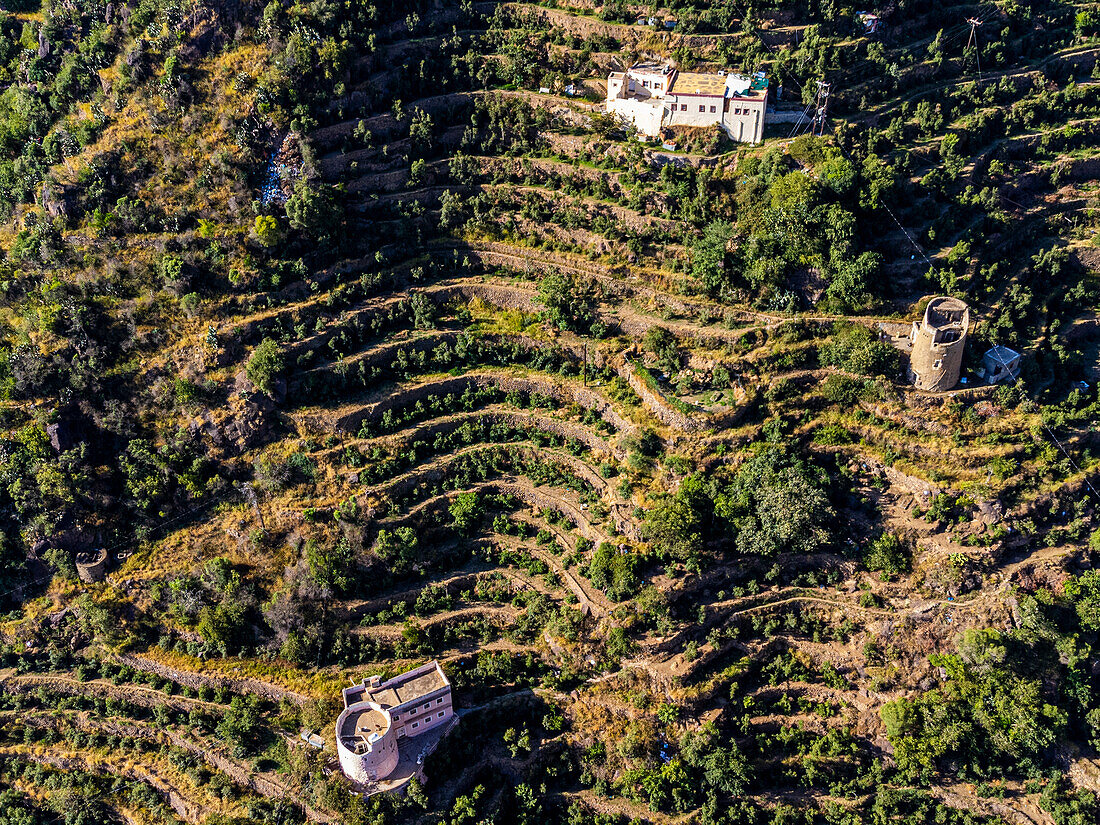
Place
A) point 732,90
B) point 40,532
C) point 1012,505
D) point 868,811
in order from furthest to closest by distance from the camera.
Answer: point 732,90 → point 40,532 → point 1012,505 → point 868,811

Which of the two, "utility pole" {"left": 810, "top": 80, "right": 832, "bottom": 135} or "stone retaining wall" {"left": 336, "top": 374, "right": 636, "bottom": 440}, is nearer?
"stone retaining wall" {"left": 336, "top": 374, "right": 636, "bottom": 440}

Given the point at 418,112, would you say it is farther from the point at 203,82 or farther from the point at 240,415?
the point at 240,415

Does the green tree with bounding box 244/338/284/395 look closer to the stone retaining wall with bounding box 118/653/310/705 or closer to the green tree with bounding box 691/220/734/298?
the stone retaining wall with bounding box 118/653/310/705

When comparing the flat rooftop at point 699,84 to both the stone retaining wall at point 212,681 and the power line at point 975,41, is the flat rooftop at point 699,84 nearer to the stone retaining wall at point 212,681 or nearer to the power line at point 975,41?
the power line at point 975,41

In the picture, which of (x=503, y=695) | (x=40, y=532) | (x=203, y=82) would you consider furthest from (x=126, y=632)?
(x=203, y=82)

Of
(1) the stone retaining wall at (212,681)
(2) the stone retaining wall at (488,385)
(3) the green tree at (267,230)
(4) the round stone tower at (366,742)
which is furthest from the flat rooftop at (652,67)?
(1) the stone retaining wall at (212,681)

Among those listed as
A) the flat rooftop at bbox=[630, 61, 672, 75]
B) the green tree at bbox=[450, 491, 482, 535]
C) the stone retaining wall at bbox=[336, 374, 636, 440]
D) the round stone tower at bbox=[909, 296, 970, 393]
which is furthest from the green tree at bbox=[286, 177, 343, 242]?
the round stone tower at bbox=[909, 296, 970, 393]
